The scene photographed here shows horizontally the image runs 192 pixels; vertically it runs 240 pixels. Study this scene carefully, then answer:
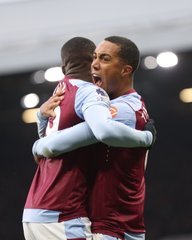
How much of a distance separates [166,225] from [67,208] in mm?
4408

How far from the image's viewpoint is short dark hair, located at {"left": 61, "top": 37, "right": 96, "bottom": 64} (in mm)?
2162

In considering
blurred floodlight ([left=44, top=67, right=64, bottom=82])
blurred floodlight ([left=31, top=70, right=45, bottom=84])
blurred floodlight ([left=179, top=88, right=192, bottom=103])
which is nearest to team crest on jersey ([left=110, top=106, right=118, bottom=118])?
blurred floodlight ([left=44, top=67, right=64, bottom=82])

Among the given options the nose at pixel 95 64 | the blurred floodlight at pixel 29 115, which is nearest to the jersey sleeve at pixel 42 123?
the nose at pixel 95 64

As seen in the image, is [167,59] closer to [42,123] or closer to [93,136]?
[42,123]

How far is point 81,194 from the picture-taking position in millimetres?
2062

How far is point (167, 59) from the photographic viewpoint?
20.3ft

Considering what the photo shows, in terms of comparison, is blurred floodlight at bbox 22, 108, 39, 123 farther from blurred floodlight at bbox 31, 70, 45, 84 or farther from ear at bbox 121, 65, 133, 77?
ear at bbox 121, 65, 133, 77

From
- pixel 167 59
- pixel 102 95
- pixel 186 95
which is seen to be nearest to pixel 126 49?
pixel 102 95

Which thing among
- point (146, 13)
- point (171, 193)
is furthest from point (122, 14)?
point (171, 193)

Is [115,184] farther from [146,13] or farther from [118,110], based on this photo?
[146,13]

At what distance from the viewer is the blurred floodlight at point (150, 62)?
603 centimetres

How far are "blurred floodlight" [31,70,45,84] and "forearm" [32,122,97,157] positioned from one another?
4097mm

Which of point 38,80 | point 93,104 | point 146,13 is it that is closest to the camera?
point 93,104

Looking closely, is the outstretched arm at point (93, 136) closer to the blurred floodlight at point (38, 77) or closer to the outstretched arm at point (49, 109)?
the outstretched arm at point (49, 109)
